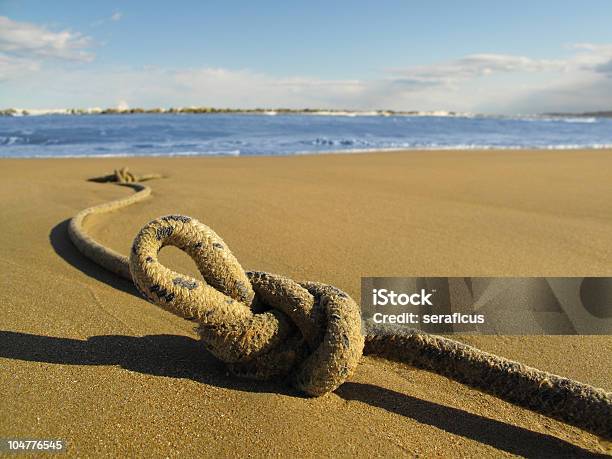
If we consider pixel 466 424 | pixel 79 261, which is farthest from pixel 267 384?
pixel 79 261

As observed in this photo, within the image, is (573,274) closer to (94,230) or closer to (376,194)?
(376,194)

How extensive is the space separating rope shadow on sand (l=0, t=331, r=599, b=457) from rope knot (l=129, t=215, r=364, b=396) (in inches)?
4.0

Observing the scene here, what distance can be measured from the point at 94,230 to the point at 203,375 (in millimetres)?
2248

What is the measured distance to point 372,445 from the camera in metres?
1.28

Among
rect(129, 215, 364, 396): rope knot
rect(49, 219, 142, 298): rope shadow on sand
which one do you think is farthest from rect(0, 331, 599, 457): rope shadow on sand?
rect(49, 219, 142, 298): rope shadow on sand

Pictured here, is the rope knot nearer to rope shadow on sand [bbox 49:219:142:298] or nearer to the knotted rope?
the knotted rope

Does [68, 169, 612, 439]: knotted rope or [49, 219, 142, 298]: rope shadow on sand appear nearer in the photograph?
[68, 169, 612, 439]: knotted rope

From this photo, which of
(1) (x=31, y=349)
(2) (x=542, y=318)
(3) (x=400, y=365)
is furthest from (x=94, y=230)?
(2) (x=542, y=318)

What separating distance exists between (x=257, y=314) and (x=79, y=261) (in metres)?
1.60

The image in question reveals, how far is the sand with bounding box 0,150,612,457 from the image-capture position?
1.29m

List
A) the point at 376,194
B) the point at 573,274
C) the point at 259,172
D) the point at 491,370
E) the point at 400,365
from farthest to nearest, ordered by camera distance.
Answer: the point at 259,172
the point at 376,194
the point at 573,274
the point at 400,365
the point at 491,370

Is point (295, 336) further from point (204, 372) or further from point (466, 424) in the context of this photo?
point (466, 424)

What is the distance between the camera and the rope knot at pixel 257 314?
131cm

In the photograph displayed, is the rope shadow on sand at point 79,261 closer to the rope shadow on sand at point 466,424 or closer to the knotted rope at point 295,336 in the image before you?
the knotted rope at point 295,336
